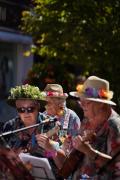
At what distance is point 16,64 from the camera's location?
2200 centimetres

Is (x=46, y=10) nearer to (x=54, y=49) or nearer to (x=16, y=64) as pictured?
(x=54, y=49)

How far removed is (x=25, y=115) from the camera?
536 cm

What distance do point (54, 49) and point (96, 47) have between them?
131cm

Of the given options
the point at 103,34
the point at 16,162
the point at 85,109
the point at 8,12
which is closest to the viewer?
the point at 16,162

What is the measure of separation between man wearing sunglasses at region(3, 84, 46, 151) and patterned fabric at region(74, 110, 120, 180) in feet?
2.84

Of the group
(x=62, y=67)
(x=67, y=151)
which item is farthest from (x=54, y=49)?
(x=67, y=151)

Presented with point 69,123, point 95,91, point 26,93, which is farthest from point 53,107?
point 95,91

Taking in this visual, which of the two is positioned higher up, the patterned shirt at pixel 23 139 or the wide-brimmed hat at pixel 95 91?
the wide-brimmed hat at pixel 95 91

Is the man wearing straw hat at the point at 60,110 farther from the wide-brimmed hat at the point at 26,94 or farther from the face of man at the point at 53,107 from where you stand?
the wide-brimmed hat at the point at 26,94

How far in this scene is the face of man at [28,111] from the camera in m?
5.35

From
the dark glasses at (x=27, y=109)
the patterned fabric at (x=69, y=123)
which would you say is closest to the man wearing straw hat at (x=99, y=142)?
the dark glasses at (x=27, y=109)

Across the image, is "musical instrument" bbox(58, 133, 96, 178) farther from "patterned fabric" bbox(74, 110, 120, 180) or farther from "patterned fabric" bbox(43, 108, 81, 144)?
"patterned fabric" bbox(43, 108, 81, 144)

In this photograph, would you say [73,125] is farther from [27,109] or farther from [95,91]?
[95,91]

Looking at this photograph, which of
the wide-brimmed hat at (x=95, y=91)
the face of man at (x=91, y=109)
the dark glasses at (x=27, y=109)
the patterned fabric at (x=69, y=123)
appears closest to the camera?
the face of man at (x=91, y=109)
